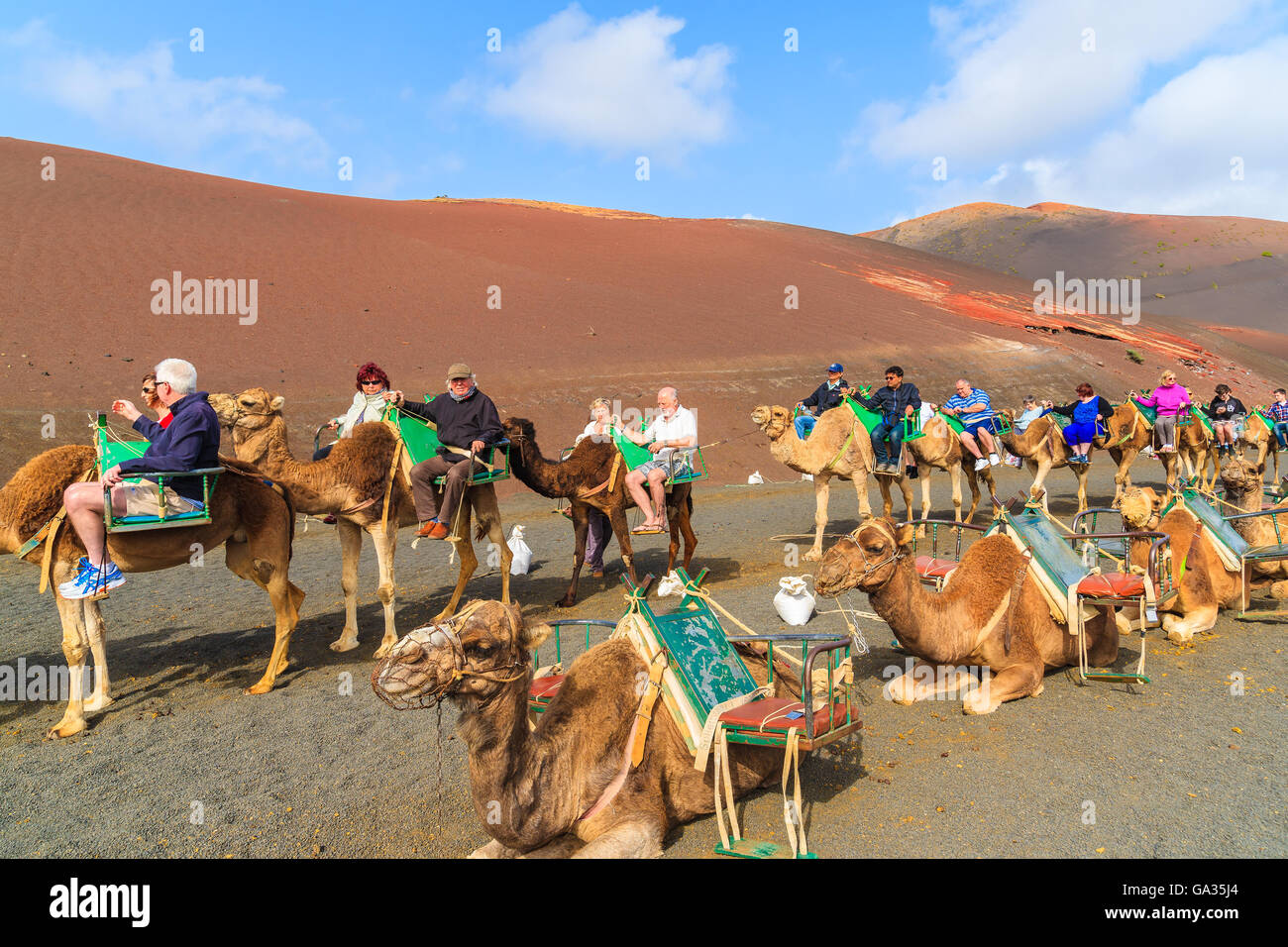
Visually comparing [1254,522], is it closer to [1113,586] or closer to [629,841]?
[1113,586]

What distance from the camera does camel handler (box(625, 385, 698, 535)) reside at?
10148 mm

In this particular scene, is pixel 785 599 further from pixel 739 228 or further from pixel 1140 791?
pixel 739 228

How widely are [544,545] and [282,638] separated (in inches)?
288

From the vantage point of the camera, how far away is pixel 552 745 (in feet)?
12.8

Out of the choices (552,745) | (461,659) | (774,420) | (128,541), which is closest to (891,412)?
(774,420)

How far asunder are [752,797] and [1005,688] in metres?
2.37

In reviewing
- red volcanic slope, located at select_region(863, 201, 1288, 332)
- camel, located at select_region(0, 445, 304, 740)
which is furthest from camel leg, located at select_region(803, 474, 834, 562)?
red volcanic slope, located at select_region(863, 201, 1288, 332)

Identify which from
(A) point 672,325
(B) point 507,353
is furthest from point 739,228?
(B) point 507,353

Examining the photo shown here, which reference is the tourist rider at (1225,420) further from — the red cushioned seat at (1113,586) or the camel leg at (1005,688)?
the camel leg at (1005,688)

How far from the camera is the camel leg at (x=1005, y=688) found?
6047 mm

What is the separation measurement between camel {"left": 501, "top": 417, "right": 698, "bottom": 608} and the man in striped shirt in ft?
23.7

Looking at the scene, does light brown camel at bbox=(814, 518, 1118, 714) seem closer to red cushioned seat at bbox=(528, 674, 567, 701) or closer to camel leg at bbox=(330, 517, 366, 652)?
red cushioned seat at bbox=(528, 674, 567, 701)

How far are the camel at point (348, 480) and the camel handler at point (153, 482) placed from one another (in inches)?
40.6

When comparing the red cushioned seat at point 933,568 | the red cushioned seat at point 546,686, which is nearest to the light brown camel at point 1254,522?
the red cushioned seat at point 933,568
